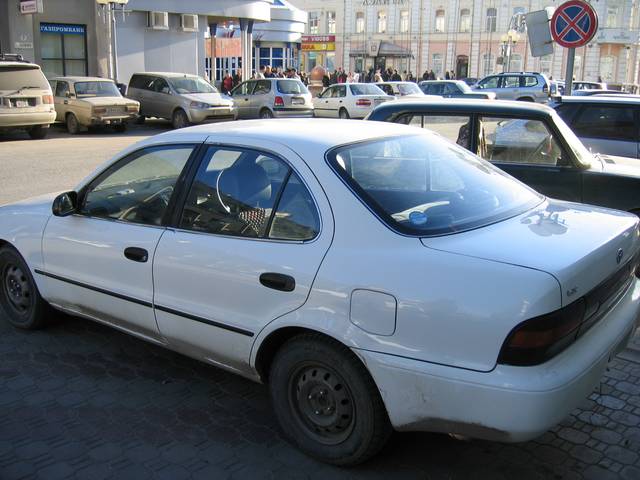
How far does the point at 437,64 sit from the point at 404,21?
5599mm

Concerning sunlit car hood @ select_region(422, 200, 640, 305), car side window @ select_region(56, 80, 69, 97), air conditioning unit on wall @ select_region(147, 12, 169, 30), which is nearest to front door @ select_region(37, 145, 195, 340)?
sunlit car hood @ select_region(422, 200, 640, 305)

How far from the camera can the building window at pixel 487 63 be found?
6800 cm

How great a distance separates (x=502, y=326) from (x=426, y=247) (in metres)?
0.50

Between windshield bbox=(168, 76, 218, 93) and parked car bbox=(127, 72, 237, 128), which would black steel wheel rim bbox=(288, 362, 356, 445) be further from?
windshield bbox=(168, 76, 218, 93)

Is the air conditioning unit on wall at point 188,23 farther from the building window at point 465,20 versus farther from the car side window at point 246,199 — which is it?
the building window at point 465,20

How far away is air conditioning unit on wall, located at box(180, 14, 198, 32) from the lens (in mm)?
29203

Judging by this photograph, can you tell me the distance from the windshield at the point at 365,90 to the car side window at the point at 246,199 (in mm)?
22010

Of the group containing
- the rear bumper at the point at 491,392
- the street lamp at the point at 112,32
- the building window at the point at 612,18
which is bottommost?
the rear bumper at the point at 491,392

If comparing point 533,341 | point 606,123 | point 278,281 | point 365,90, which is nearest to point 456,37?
point 365,90

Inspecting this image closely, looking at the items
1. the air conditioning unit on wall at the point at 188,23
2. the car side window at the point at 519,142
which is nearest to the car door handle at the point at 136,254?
the car side window at the point at 519,142

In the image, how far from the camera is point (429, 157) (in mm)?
3908

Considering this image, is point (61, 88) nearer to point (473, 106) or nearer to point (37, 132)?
point (37, 132)

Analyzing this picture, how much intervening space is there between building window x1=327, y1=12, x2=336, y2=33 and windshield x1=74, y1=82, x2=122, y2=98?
57423 mm

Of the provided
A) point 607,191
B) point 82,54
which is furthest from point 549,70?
point 607,191
